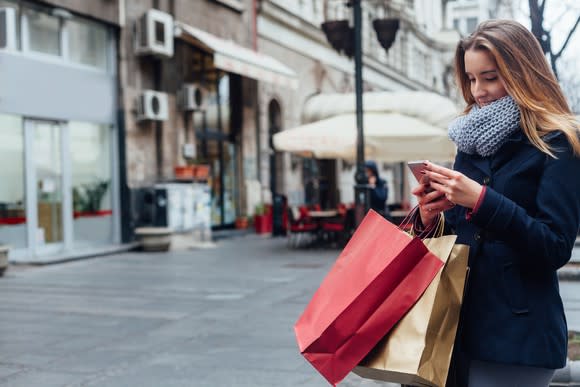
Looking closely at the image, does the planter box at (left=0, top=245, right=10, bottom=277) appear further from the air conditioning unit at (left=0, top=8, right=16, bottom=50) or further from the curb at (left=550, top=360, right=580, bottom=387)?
the curb at (left=550, top=360, right=580, bottom=387)

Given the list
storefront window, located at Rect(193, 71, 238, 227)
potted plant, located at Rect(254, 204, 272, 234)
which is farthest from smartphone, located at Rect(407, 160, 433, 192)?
potted plant, located at Rect(254, 204, 272, 234)

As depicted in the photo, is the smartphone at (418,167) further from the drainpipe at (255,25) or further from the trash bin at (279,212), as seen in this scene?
the drainpipe at (255,25)

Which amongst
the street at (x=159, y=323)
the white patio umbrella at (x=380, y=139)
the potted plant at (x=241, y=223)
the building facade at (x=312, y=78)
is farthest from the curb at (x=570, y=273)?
the potted plant at (x=241, y=223)

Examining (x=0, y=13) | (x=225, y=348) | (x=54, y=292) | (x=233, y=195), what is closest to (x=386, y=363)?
(x=225, y=348)

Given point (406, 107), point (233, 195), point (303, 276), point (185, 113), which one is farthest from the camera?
point (233, 195)

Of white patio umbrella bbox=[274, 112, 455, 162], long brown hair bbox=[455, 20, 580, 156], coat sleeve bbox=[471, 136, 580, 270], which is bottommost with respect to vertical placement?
coat sleeve bbox=[471, 136, 580, 270]

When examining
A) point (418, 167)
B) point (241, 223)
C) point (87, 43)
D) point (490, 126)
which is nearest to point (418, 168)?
point (418, 167)

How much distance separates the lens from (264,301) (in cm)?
849

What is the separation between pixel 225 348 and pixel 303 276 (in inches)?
184

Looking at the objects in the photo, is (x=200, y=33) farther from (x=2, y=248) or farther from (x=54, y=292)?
(x=54, y=292)

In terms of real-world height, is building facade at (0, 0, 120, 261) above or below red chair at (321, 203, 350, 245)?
above

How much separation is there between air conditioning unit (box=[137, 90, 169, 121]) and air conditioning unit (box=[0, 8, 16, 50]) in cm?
343

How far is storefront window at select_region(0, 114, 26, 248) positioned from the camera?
498 inches

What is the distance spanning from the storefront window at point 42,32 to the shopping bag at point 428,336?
41.4ft
